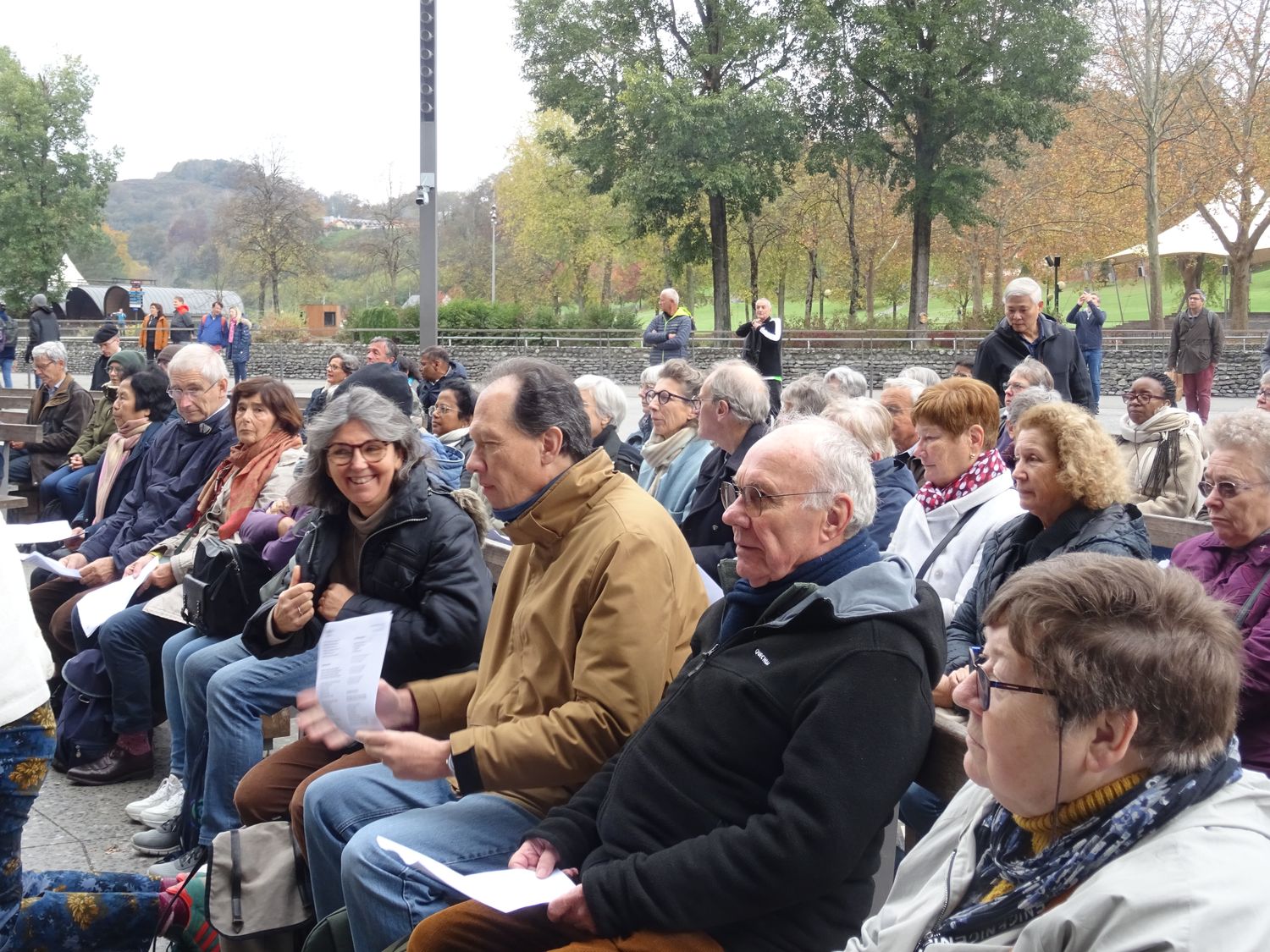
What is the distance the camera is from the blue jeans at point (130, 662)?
508 centimetres

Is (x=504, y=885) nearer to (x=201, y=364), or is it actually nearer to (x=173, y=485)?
(x=173, y=485)

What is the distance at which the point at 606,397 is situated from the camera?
6.63m

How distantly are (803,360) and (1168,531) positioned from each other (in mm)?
27844

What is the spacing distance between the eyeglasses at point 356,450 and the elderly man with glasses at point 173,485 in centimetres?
223

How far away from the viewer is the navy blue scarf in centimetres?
253

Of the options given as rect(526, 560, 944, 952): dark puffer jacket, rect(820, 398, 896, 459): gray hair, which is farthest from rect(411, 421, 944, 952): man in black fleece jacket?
rect(820, 398, 896, 459): gray hair

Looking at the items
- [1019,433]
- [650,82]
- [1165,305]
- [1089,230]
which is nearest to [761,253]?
[1089,230]

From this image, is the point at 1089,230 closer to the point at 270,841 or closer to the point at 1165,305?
the point at 1165,305

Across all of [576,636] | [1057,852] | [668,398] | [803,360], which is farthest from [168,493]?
[803,360]

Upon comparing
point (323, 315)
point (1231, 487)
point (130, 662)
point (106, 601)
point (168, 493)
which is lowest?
point (130, 662)

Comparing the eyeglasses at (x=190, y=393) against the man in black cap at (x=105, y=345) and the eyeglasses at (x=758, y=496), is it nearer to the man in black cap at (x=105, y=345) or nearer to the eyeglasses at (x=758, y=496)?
the eyeglasses at (x=758, y=496)

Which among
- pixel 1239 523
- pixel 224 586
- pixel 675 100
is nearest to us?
pixel 1239 523

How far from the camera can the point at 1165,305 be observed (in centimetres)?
6031

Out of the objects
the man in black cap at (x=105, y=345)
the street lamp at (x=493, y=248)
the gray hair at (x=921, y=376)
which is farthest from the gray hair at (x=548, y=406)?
the street lamp at (x=493, y=248)
